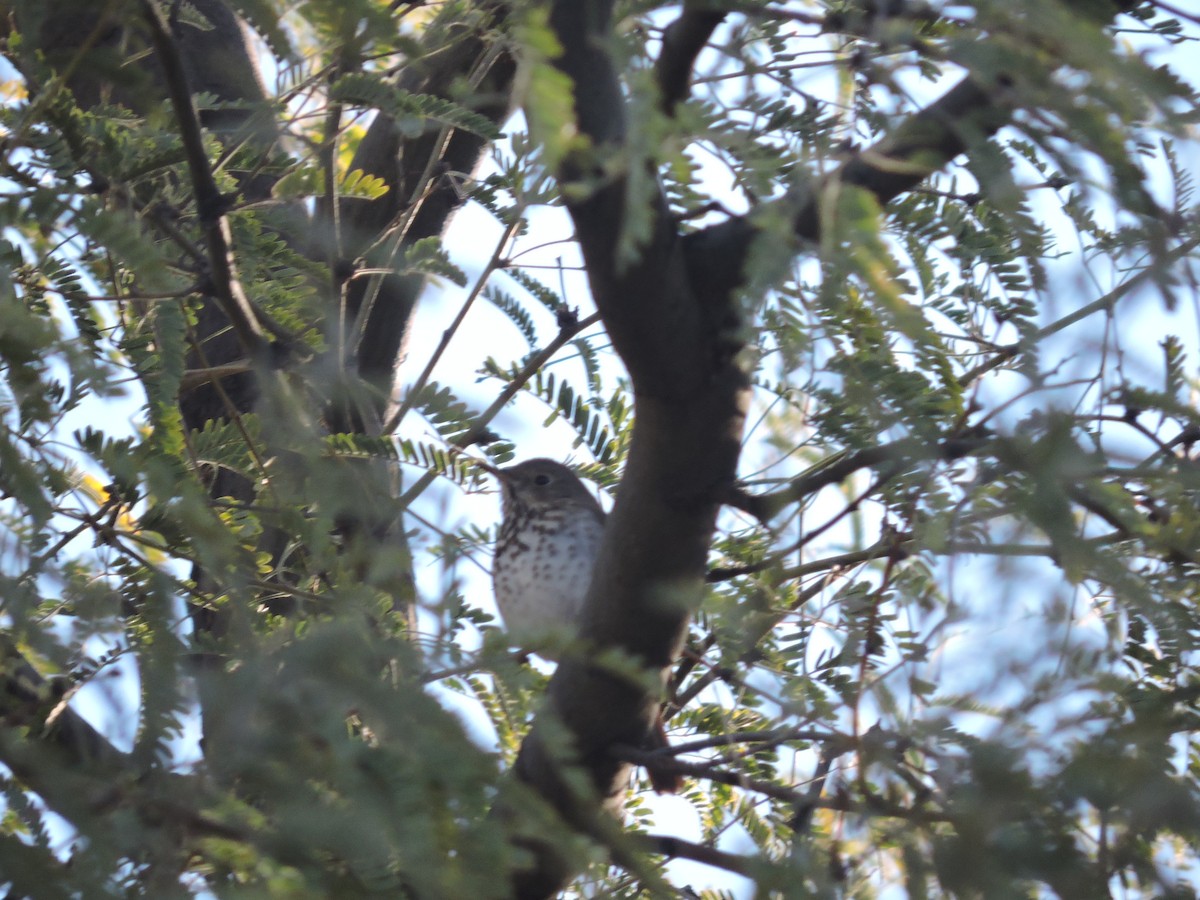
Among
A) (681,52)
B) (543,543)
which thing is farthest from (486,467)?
(681,52)

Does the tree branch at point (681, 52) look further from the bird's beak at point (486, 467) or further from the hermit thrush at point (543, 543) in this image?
the hermit thrush at point (543, 543)

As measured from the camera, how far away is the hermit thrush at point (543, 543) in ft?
12.8

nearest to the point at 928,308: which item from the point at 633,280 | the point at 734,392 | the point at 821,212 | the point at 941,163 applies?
the point at 734,392

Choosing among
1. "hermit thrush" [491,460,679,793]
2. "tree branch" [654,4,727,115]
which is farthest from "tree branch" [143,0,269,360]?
"hermit thrush" [491,460,679,793]

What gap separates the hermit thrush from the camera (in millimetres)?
3916

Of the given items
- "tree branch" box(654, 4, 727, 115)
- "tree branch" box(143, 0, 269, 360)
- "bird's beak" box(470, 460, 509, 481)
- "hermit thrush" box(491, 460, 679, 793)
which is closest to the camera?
"tree branch" box(654, 4, 727, 115)

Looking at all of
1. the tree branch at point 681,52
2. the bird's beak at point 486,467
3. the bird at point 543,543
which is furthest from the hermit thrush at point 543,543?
the tree branch at point 681,52

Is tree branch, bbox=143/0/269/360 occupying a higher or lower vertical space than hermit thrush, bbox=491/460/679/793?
lower

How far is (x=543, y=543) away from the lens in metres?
4.02

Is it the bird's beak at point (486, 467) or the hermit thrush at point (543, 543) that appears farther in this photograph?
the hermit thrush at point (543, 543)

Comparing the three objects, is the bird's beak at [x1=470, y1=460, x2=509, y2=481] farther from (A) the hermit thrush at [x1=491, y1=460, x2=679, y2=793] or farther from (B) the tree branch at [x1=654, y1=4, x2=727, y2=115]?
(B) the tree branch at [x1=654, y1=4, x2=727, y2=115]

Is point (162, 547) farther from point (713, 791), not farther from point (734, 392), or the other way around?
point (713, 791)

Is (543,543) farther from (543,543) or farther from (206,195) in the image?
(206,195)

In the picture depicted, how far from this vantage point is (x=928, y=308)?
257cm
